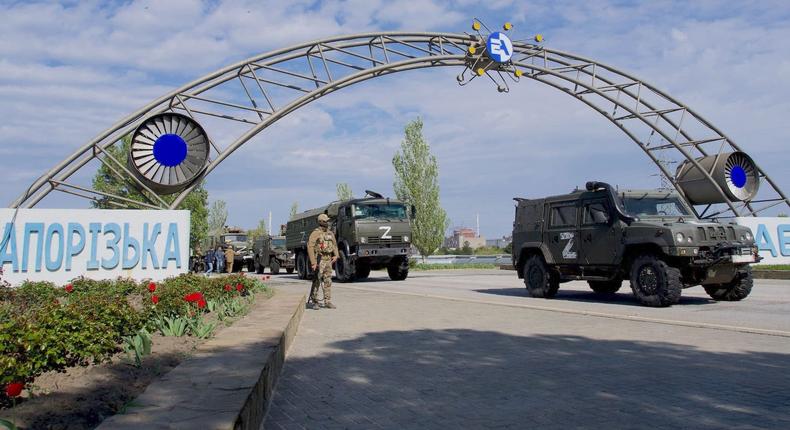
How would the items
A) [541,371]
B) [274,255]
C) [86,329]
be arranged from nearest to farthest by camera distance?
[86,329] < [541,371] < [274,255]

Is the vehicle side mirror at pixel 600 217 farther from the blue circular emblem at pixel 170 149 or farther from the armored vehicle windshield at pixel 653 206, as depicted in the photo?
the blue circular emblem at pixel 170 149

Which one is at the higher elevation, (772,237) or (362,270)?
(772,237)

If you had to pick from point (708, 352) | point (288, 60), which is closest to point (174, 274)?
point (288, 60)

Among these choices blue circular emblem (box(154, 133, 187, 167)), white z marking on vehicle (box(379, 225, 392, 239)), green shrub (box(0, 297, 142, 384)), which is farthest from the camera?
white z marking on vehicle (box(379, 225, 392, 239))

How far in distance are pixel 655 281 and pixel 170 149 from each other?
13.5 meters

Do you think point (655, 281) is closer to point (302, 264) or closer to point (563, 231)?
point (563, 231)

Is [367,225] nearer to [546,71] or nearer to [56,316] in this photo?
[546,71]

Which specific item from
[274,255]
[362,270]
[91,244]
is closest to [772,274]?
[362,270]

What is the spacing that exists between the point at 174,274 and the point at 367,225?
685 centimetres

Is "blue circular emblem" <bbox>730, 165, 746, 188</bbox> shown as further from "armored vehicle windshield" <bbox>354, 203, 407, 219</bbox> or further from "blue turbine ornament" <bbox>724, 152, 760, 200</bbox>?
"armored vehicle windshield" <bbox>354, 203, 407, 219</bbox>

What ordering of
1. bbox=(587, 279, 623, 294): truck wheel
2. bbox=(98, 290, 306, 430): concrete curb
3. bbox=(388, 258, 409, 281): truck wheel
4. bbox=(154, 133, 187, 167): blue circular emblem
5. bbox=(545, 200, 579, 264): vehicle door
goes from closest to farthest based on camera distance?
bbox=(98, 290, 306, 430): concrete curb, bbox=(545, 200, 579, 264): vehicle door, bbox=(587, 279, 623, 294): truck wheel, bbox=(154, 133, 187, 167): blue circular emblem, bbox=(388, 258, 409, 281): truck wheel

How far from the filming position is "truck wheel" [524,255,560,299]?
44.2 ft

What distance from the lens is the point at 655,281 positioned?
1091 centimetres

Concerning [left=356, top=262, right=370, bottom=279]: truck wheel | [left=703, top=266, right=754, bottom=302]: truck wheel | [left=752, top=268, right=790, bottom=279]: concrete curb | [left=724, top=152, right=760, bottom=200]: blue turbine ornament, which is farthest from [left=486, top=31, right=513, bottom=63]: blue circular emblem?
[left=703, top=266, right=754, bottom=302]: truck wheel
